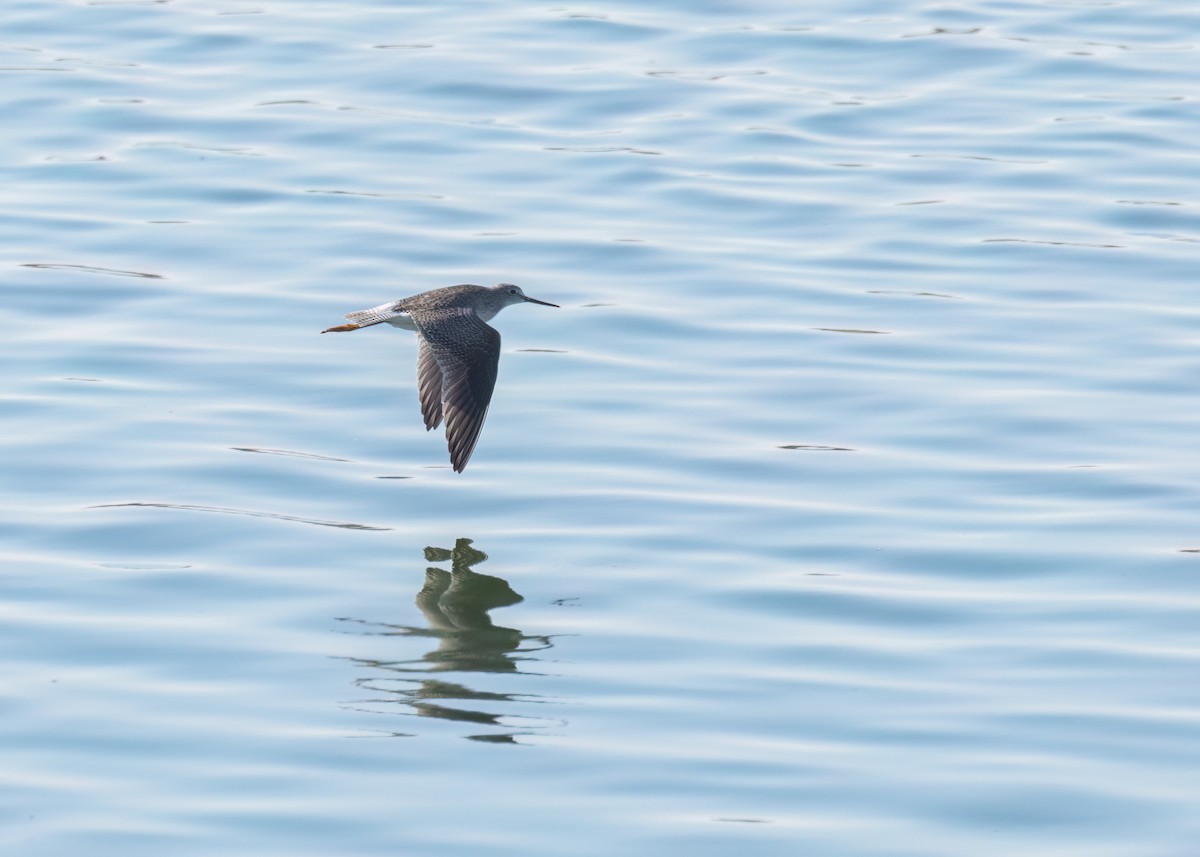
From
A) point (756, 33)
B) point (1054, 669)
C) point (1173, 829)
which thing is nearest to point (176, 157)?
point (756, 33)

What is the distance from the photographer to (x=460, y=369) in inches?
408

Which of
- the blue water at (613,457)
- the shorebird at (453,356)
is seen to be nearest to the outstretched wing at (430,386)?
the shorebird at (453,356)

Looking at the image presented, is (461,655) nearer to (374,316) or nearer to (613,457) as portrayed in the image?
(613,457)

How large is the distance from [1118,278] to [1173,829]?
7069 mm

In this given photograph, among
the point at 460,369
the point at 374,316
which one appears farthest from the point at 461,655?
the point at 374,316

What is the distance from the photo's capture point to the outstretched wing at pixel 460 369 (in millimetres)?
9914

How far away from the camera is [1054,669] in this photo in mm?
8195

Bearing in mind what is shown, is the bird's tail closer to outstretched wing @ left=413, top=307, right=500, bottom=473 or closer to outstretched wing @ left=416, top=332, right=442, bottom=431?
outstretched wing @ left=413, top=307, right=500, bottom=473

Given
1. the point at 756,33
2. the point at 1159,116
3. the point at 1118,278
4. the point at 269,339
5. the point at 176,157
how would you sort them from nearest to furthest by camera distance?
the point at 269,339
the point at 1118,278
the point at 176,157
the point at 1159,116
the point at 756,33

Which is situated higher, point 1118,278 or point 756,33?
point 756,33

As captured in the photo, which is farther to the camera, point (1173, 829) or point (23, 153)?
point (23, 153)

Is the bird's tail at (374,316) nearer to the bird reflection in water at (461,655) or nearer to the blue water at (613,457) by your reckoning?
the blue water at (613,457)

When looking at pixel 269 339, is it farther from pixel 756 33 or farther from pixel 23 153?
pixel 756 33

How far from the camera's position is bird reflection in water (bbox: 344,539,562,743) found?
25.5 feet
